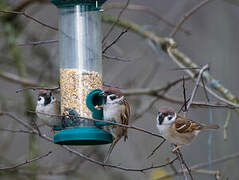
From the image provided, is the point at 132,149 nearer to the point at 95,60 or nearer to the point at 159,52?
the point at 159,52

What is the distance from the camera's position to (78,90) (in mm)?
4910

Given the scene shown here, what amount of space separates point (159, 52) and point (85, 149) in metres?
1.91

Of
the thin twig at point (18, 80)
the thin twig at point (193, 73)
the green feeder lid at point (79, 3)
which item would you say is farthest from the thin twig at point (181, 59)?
the thin twig at point (18, 80)

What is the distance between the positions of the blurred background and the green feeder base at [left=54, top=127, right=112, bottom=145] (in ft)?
5.00

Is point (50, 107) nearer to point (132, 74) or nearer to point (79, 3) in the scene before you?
point (79, 3)

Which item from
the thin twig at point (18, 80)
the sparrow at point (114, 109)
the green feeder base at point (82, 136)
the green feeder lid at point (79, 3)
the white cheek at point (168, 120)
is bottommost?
the green feeder base at point (82, 136)

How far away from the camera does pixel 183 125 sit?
201 inches

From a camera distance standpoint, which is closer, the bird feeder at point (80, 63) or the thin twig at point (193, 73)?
the bird feeder at point (80, 63)

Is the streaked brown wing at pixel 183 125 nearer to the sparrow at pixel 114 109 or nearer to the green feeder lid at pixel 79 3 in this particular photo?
the sparrow at pixel 114 109

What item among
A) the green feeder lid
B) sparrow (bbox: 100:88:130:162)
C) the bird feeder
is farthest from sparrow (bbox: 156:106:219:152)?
the green feeder lid

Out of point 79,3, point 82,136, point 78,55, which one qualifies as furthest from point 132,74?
point 82,136

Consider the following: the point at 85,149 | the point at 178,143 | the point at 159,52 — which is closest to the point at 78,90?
the point at 178,143

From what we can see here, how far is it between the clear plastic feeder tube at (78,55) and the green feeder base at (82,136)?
0.27m

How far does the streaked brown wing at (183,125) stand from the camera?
5.06 meters
